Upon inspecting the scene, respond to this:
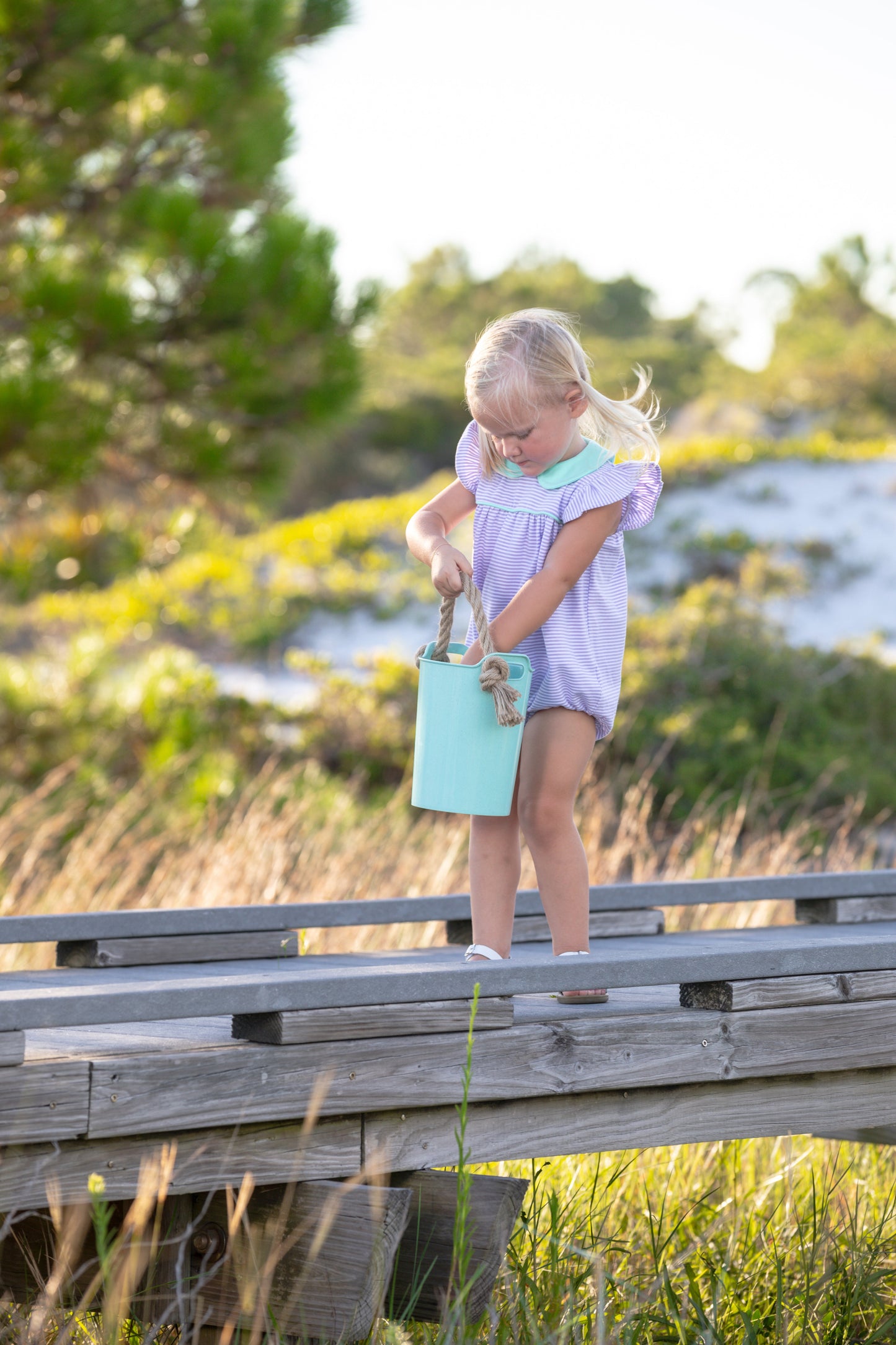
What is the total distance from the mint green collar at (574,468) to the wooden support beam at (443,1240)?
1.36 metres

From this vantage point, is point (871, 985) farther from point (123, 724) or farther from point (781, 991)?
point (123, 724)

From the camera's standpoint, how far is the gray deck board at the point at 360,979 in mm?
2105

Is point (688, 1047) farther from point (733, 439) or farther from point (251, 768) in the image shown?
point (733, 439)

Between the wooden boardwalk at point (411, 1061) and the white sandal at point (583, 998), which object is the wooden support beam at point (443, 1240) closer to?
the wooden boardwalk at point (411, 1061)

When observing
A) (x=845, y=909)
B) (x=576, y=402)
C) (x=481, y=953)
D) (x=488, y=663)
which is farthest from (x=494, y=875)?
(x=845, y=909)

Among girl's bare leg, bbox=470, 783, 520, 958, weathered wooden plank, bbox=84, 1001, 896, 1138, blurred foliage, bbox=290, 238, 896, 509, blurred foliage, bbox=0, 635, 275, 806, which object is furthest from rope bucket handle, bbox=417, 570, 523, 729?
blurred foliage, bbox=290, 238, 896, 509

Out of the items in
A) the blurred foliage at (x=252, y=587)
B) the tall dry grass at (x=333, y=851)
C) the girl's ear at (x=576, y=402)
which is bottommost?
the blurred foliage at (x=252, y=587)

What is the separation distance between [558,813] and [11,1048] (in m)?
1.25

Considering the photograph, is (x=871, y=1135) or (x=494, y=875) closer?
(x=494, y=875)

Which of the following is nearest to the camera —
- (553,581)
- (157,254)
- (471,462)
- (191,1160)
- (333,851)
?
(191,1160)

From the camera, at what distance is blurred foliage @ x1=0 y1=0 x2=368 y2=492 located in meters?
6.74

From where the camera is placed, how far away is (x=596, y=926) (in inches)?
148

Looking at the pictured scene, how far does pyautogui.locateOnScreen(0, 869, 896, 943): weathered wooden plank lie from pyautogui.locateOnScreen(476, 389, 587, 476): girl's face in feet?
3.96

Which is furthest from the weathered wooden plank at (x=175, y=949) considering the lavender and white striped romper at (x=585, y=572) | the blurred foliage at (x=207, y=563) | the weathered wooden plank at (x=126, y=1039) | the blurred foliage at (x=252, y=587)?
the blurred foliage at (x=252, y=587)
